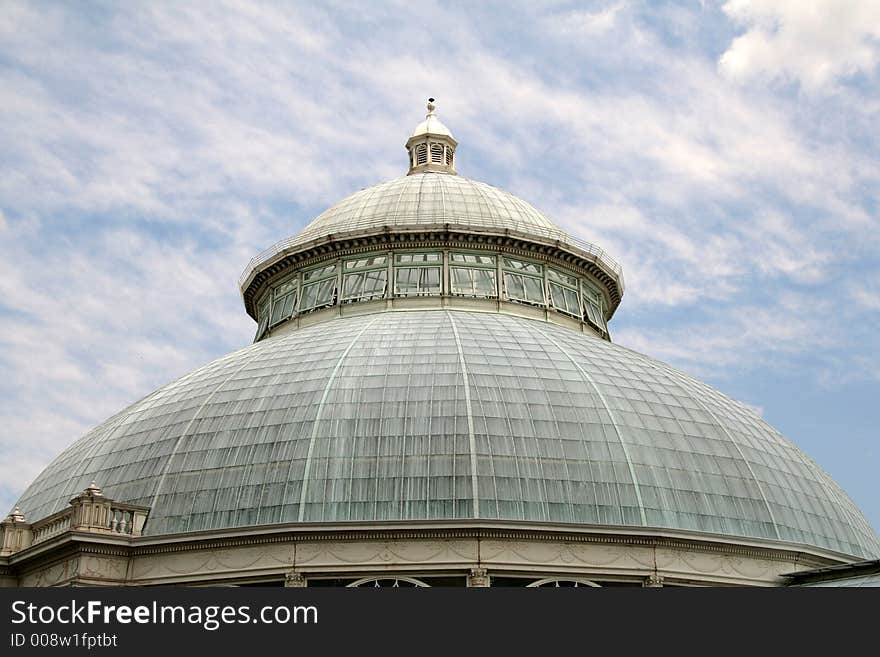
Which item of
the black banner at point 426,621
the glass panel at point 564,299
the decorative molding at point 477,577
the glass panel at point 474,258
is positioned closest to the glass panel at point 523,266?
the glass panel at point 474,258

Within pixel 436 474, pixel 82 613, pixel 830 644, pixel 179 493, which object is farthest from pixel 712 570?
pixel 82 613

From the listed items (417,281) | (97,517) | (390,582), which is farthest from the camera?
(417,281)

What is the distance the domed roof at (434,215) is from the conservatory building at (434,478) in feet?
19.6

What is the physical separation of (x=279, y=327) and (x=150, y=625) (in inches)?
1182

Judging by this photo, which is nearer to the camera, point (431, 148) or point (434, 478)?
point (434, 478)

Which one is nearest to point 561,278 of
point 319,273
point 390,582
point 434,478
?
point 319,273

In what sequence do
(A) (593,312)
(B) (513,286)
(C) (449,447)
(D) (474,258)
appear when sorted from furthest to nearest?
(A) (593,312), (D) (474,258), (B) (513,286), (C) (449,447)

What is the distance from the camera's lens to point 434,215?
61000mm

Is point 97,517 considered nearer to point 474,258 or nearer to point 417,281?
point 417,281

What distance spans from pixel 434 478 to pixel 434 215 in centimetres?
2056

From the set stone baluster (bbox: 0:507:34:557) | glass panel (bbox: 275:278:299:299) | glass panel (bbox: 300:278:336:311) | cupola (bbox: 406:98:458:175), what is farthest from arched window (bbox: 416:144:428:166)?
stone baluster (bbox: 0:507:34:557)

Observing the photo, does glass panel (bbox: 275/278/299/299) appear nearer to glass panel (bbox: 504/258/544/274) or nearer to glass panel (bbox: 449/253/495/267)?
glass panel (bbox: 449/253/495/267)

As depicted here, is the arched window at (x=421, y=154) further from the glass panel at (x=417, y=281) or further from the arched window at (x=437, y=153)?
the glass panel at (x=417, y=281)

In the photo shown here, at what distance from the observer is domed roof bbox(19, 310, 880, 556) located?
43375 millimetres
